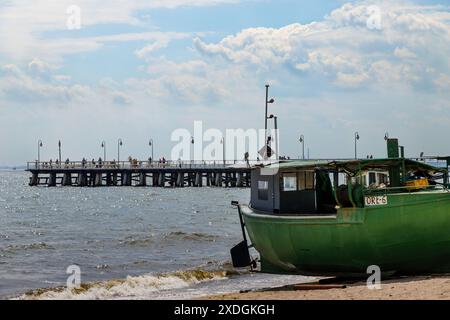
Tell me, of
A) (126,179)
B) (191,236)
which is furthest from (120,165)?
(191,236)

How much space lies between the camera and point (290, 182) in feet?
71.9

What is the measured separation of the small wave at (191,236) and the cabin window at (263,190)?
54.4 ft

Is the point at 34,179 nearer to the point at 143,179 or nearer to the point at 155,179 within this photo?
the point at 143,179

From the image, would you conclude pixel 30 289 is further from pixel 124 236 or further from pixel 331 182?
pixel 124 236

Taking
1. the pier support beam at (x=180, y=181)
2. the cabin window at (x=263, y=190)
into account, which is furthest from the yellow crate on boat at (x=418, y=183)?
the pier support beam at (x=180, y=181)

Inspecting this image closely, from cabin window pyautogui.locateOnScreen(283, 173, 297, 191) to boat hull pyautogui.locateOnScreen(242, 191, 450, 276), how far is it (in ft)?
3.99

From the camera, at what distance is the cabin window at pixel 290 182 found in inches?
861

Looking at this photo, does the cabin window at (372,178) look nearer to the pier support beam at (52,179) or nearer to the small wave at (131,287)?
the small wave at (131,287)

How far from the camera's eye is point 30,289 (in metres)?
24.1

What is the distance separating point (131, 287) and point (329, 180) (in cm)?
666

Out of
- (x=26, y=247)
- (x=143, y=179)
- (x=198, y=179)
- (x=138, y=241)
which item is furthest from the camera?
(x=143, y=179)
